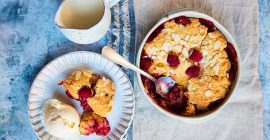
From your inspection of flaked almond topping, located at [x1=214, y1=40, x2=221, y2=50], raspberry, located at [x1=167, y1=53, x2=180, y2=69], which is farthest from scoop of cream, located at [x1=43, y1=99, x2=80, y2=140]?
flaked almond topping, located at [x1=214, y1=40, x2=221, y2=50]

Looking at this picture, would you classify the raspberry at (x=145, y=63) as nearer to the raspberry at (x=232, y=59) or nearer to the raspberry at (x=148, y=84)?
the raspberry at (x=148, y=84)

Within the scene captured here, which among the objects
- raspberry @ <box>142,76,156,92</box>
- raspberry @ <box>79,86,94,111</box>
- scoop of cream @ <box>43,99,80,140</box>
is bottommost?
scoop of cream @ <box>43,99,80,140</box>

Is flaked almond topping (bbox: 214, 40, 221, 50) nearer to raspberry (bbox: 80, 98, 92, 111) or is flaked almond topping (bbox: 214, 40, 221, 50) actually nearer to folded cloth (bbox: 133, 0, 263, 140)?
folded cloth (bbox: 133, 0, 263, 140)

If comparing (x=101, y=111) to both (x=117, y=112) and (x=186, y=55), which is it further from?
(x=186, y=55)

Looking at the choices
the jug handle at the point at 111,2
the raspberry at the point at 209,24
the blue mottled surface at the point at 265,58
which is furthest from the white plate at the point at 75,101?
the blue mottled surface at the point at 265,58

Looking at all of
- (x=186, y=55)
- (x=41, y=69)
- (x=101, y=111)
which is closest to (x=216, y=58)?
(x=186, y=55)

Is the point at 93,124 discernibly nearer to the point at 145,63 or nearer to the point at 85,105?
the point at 85,105
